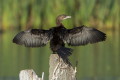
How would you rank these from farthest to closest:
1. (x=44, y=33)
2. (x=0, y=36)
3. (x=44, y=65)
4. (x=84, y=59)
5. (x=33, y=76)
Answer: (x=0, y=36), (x=84, y=59), (x=44, y=65), (x=44, y=33), (x=33, y=76)

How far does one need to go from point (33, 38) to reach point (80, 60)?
713 cm

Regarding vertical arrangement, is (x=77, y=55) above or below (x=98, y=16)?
below

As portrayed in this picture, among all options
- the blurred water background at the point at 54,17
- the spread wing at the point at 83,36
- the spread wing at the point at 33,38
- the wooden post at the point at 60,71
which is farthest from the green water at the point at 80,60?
the wooden post at the point at 60,71

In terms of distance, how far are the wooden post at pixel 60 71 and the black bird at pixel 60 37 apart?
66 centimetres

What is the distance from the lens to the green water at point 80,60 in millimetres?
13430

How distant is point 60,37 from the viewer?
838 centimetres

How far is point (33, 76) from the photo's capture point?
7.31 m

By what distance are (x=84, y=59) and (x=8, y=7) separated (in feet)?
21.2

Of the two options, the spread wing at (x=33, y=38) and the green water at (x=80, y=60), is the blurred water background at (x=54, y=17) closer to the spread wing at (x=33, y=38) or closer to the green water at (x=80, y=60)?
the green water at (x=80, y=60)

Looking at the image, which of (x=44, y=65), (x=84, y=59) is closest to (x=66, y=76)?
(x=44, y=65)

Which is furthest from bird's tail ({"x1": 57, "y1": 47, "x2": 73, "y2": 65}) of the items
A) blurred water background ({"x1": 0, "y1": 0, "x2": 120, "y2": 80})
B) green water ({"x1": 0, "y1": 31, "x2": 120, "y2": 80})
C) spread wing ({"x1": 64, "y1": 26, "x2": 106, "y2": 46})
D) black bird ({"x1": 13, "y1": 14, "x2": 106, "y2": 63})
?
blurred water background ({"x1": 0, "y1": 0, "x2": 120, "y2": 80})

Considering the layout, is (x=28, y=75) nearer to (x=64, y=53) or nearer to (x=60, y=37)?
(x=64, y=53)

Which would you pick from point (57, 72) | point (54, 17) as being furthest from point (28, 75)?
point (54, 17)

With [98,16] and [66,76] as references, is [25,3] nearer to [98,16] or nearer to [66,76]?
[98,16]
